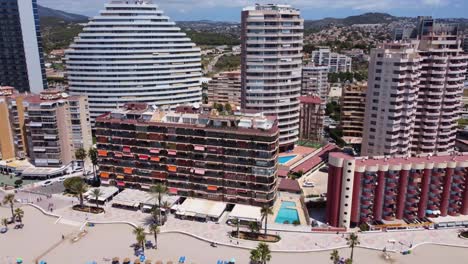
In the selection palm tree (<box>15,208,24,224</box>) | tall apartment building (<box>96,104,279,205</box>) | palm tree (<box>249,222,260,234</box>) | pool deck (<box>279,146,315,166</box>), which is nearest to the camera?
palm tree (<box>249,222,260,234</box>)

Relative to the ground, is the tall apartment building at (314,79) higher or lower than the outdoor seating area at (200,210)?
higher

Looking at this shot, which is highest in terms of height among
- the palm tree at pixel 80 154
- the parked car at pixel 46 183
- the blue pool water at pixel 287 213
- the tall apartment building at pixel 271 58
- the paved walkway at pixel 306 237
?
the tall apartment building at pixel 271 58

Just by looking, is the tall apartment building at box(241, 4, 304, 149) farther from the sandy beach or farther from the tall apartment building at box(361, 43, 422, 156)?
the sandy beach

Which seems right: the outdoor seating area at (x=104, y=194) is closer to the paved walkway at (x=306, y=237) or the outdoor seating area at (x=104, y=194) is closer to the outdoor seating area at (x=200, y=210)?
the paved walkway at (x=306, y=237)

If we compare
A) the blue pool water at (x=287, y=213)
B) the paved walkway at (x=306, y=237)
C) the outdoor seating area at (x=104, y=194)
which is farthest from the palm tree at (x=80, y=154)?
the blue pool water at (x=287, y=213)

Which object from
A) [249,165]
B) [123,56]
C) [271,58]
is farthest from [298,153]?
[123,56]

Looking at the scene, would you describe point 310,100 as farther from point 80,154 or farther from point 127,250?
point 127,250

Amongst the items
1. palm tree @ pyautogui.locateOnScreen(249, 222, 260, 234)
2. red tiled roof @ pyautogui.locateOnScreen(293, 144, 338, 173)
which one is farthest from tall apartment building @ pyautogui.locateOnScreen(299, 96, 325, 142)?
palm tree @ pyautogui.locateOnScreen(249, 222, 260, 234)

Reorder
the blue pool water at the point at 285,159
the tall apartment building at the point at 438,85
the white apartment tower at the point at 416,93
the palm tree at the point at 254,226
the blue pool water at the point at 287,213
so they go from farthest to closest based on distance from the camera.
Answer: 1. the blue pool water at the point at 285,159
2. the tall apartment building at the point at 438,85
3. the white apartment tower at the point at 416,93
4. the blue pool water at the point at 287,213
5. the palm tree at the point at 254,226
